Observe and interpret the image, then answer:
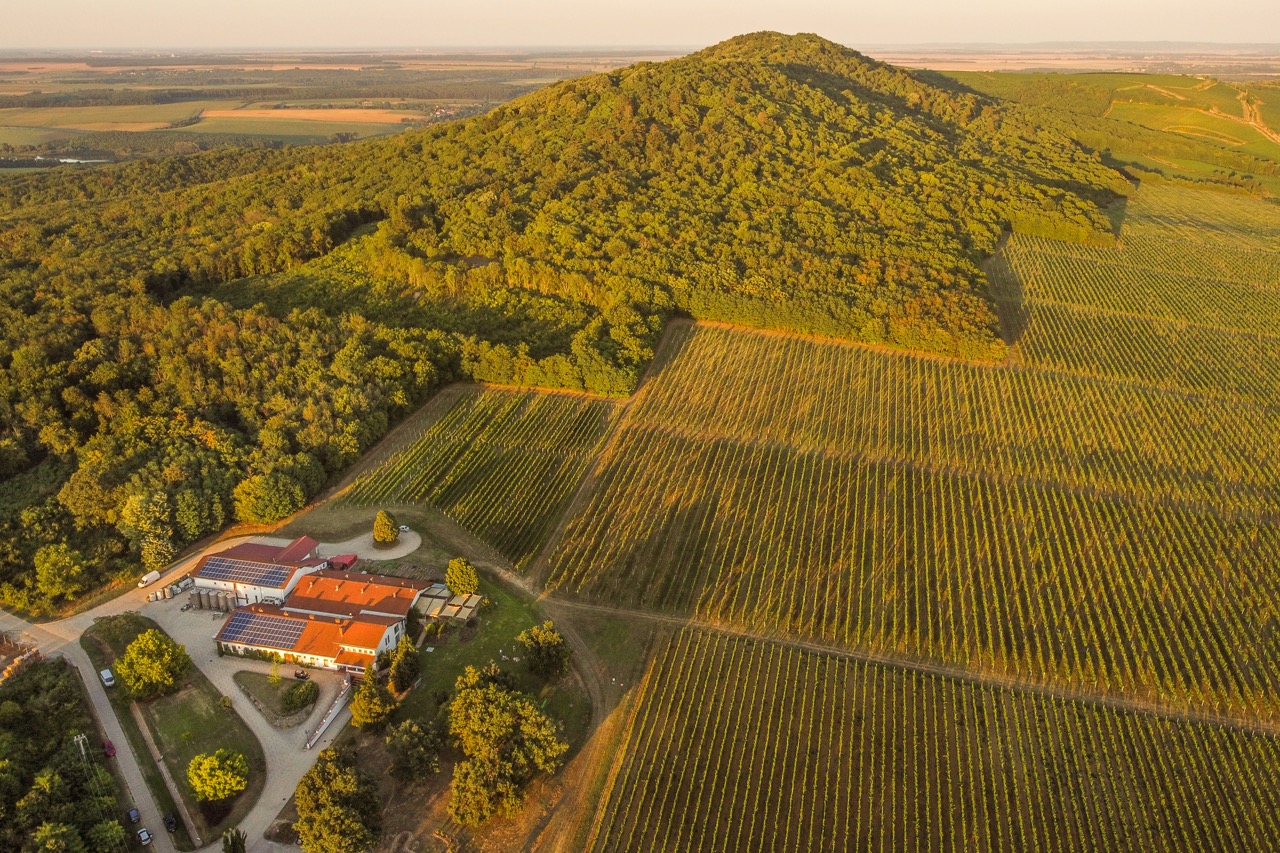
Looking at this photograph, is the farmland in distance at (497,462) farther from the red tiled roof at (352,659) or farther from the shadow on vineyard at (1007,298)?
the shadow on vineyard at (1007,298)

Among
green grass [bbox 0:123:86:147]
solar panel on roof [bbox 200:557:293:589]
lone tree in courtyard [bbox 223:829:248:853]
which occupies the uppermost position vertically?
green grass [bbox 0:123:86:147]

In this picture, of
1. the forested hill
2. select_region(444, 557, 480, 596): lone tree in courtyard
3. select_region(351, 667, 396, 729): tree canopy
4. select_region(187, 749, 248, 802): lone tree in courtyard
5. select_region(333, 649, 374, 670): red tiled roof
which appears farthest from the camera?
the forested hill

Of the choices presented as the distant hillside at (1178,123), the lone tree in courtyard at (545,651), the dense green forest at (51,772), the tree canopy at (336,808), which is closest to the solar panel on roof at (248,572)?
the dense green forest at (51,772)

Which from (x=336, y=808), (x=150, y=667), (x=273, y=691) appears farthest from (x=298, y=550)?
(x=336, y=808)

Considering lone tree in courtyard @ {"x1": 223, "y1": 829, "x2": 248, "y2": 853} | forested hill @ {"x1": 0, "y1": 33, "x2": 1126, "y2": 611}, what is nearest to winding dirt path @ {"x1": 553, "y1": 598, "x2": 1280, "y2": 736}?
lone tree in courtyard @ {"x1": 223, "y1": 829, "x2": 248, "y2": 853}

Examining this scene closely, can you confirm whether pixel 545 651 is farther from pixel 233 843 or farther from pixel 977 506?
pixel 977 506

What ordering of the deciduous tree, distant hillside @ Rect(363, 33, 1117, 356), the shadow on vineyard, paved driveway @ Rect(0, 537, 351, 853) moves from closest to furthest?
the deciduous tree
paved driveway @ Rect(0, 537, 351, 853)
the shadow on vineyard
distant hillside @ Rect(363, 33, 1117, 356)

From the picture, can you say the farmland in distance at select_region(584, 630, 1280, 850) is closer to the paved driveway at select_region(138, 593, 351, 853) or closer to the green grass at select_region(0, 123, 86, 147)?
the paved driveway at select_region(138, 593, 351, 853)

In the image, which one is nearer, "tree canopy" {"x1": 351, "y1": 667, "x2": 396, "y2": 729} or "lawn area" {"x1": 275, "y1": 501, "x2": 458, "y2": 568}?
"tree canopy" {"x1": 351, "y1": 667, "x2": 396, "y2": 729}
